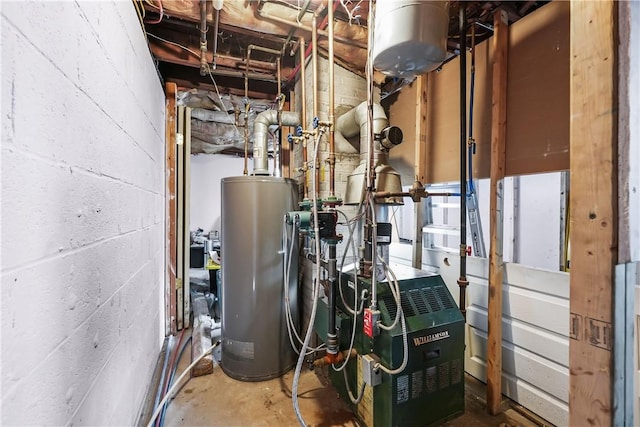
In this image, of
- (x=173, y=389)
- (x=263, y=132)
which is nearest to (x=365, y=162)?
(x=263, y=132)

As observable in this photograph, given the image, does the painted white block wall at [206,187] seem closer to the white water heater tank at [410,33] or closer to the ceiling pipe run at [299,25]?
the ceiling pipe run at [299,25]

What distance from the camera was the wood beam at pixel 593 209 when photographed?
26.9 inches

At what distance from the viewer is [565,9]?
148cm

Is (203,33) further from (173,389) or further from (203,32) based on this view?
(173,389)

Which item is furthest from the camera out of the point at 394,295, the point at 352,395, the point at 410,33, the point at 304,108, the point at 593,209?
the point at 304,108

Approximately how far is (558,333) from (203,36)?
9.43ft

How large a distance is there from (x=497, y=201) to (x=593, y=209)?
1.04 m

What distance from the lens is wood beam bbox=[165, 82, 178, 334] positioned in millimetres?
2623

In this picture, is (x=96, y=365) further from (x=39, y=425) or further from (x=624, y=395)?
(x=624, y=395)

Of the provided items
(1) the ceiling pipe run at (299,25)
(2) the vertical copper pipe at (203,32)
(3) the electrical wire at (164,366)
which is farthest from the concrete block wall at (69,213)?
(1) the ceiling pipe run at (299,25)

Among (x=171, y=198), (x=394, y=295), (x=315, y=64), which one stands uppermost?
(x=315, y=64)

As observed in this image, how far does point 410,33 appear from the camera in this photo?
1.23m

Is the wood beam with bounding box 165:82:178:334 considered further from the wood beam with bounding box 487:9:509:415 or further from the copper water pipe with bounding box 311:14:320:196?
the wood beam with bounding box 487:9:509:415

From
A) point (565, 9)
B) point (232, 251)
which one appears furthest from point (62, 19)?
point (565, 9)
